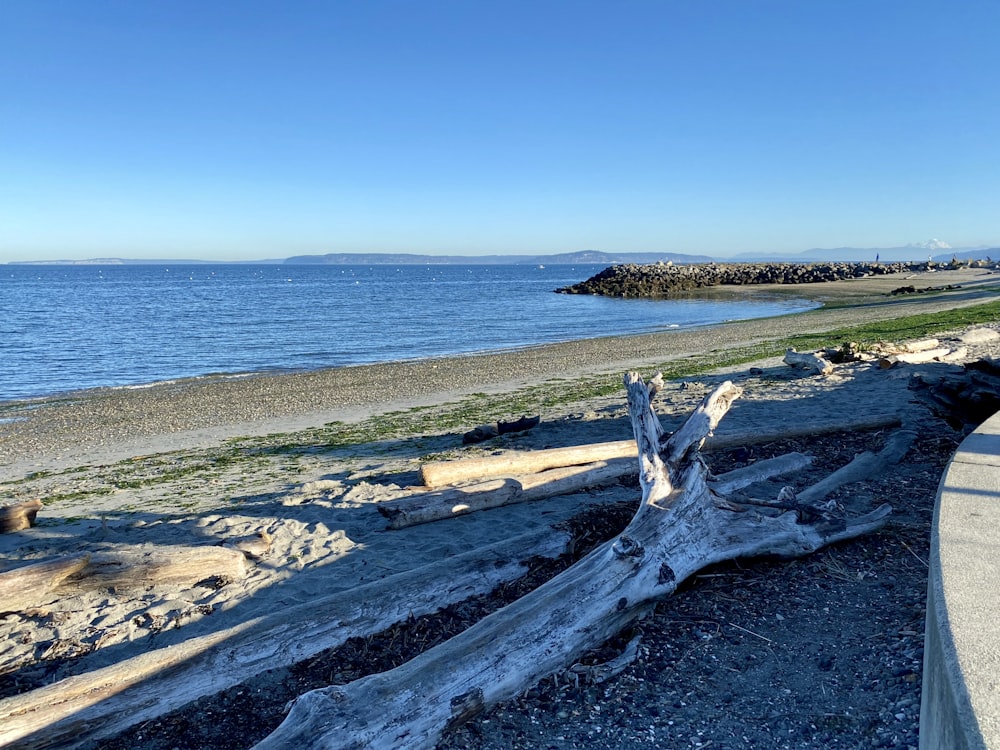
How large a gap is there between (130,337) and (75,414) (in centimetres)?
1953

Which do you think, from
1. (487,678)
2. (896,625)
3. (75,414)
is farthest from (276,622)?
(75,414)

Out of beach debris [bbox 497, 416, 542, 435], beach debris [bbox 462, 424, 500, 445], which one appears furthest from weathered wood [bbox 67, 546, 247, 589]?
beach debris [bbox 497, 416, 542, 435]

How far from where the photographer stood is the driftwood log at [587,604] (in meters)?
3.65

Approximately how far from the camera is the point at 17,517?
780 centimetres

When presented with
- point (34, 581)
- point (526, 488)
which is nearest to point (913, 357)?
point (526, 488)

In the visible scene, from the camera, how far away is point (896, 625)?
436 cm

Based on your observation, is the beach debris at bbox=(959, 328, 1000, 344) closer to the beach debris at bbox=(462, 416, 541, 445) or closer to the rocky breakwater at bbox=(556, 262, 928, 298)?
the beach debris at bbox=(462, 416, 541, 445)

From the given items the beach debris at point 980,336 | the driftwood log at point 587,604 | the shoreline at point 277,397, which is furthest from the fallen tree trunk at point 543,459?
the beach debris at point 980,336

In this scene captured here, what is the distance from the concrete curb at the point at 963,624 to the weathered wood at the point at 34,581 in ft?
18.3

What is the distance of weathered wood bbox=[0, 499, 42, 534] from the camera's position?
25.4 feet

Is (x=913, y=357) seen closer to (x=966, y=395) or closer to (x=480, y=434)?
(x=966, y=395)

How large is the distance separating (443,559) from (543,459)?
2.42m

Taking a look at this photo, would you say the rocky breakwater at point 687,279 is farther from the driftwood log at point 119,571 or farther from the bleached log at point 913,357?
the driftwood log at point 119,571

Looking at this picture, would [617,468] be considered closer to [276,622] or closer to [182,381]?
[276,622]
